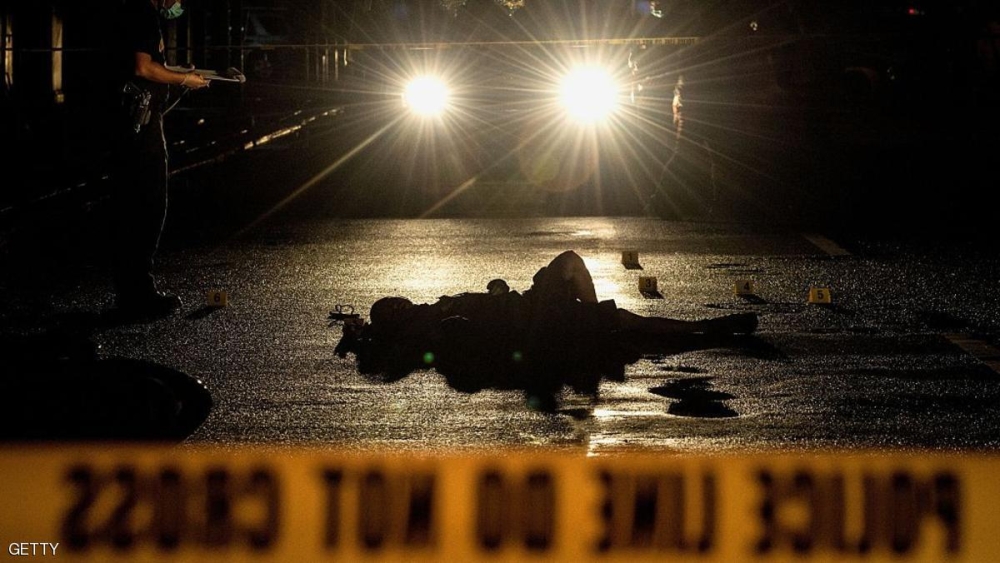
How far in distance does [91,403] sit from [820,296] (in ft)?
19.1

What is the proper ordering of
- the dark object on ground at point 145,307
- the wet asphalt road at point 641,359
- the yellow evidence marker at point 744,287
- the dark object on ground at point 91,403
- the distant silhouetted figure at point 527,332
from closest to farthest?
1. the dark object on ground at point 91,403
2. the wet asphalt road at point 641,359
3. the distant silhouetted figure at point 527,332
4. the dark object on ground at point 145,307
5. the yellow evidence marker at point 744,287

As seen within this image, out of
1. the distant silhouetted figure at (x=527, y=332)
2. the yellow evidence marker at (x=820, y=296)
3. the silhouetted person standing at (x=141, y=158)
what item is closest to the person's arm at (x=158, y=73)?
the silhouetted person standing at (x=141, y=158)

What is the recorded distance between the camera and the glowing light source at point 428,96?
28.0 m

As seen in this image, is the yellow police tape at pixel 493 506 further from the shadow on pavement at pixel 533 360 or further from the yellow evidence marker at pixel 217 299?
the yellow evidence marker at pixel 217 299

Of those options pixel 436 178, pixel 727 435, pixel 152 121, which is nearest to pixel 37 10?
pixel 436 178

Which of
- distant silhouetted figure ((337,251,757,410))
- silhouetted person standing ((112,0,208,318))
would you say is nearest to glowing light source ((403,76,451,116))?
silhouetted person standing ((112,0,208,318))

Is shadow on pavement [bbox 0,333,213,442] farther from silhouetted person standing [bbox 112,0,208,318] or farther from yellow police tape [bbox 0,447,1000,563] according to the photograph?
silhouetted person standing [bbox 112,0,208,318]

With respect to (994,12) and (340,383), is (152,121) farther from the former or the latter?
(994,12)

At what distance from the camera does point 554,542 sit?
507 centimetres

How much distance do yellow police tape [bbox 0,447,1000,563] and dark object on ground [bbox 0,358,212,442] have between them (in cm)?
23

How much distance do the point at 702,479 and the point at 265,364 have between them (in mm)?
3481

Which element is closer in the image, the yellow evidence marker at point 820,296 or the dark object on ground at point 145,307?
the dark object on ground at point 145,307

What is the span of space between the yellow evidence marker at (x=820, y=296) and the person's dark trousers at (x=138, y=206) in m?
4.12

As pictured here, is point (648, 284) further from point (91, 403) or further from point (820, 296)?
point (91, 403)
